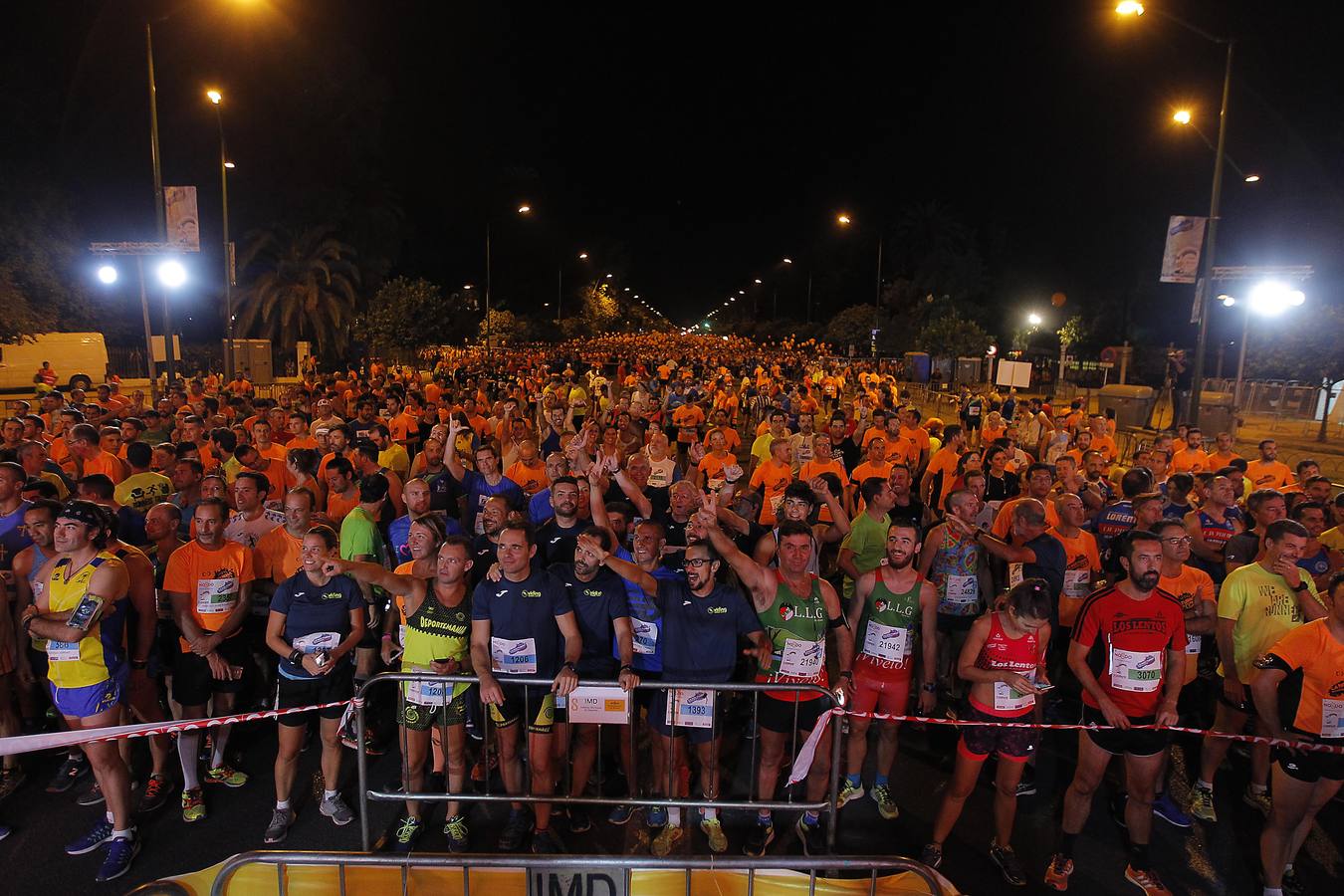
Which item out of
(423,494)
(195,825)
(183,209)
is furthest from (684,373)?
(195,825)

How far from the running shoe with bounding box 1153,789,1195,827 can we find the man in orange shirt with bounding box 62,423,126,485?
8760mm

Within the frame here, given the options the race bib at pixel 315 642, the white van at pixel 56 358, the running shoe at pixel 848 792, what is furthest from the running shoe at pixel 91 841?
the white van at pixel 56 358

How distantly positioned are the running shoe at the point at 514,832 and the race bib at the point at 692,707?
1.12 metres

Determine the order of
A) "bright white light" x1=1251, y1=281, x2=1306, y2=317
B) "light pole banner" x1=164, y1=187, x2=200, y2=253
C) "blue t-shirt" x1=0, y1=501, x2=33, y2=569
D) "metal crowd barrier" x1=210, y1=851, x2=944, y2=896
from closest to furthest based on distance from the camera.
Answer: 1. "metal crowd barrier" x1=210, y1=851, x2=944, y2=896
2. "blue t-shirt" x1=0, y1=501, x2=33, y2=569
3. "light pole banner" x1=164, y1=187, x2=200, y2=253
4. "bright white light" x1=1251, y1=281, x2=1306, y2=317

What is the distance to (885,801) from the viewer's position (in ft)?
16.5

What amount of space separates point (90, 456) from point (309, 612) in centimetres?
484

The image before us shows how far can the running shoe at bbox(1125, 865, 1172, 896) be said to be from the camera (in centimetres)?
428

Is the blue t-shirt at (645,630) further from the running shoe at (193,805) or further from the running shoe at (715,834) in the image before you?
the running shoe at (193,805)

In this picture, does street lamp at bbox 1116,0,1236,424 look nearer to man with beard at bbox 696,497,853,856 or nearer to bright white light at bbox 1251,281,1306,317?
bright white light at bbox 1251,281,1306,317

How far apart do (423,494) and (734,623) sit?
261 centimetres

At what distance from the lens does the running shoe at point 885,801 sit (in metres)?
4.98

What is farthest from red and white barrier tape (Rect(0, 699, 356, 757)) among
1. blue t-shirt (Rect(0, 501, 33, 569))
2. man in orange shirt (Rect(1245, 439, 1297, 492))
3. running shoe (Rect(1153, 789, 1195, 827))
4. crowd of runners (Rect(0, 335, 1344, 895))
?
man in orange shirt (Rect(1245, 439, 1297, 492))

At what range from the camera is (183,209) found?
16109mm

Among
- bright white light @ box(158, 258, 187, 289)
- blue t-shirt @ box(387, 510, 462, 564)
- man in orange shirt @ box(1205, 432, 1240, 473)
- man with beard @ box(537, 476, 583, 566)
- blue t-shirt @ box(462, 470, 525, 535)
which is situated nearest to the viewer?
man with beard @ box(537, 476, 583, 566)
